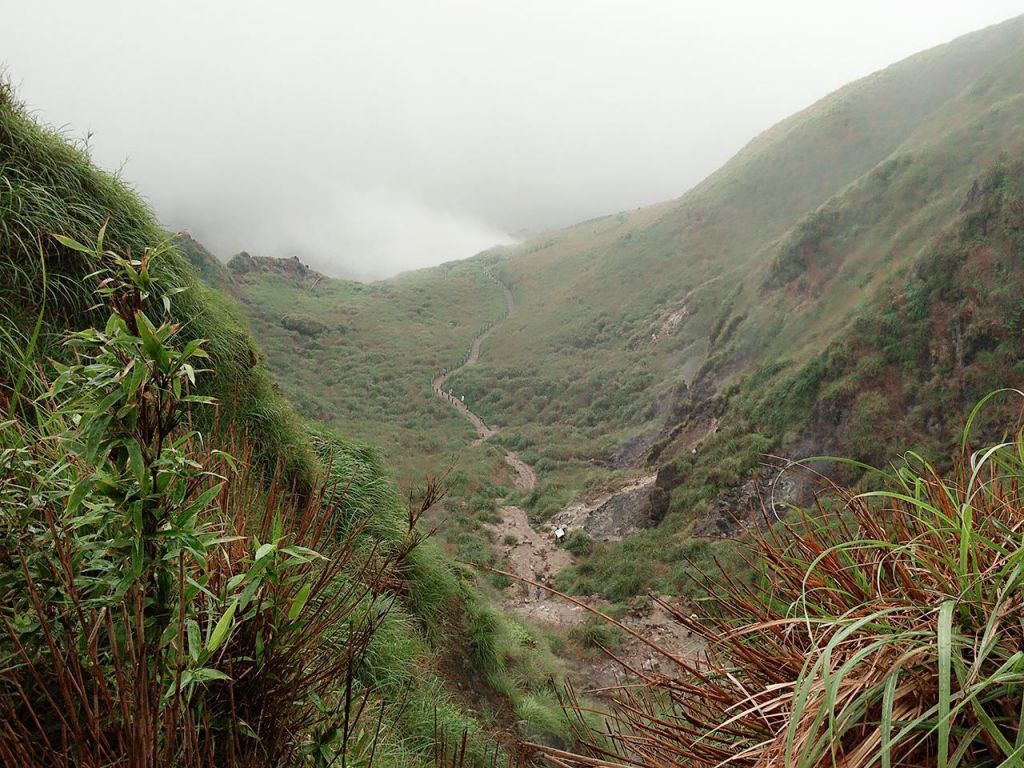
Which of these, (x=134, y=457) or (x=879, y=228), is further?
(x=879, y=228)

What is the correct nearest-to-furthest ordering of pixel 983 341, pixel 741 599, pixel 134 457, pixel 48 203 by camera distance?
pixel 134 457
pixel 741 599
pixel 48 203
pixel 983 341

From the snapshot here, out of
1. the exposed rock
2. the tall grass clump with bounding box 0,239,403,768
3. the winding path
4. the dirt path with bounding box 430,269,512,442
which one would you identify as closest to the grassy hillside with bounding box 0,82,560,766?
the tall grass clump with bounding box 0,239,403,768

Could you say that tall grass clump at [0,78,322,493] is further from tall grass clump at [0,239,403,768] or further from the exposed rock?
the exposed rock

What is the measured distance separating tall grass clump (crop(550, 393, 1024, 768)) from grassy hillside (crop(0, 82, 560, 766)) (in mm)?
759

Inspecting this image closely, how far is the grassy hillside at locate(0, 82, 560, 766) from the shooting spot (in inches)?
55.4

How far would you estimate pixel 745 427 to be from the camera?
21719 mm

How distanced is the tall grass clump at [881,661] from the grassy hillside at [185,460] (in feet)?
2.49

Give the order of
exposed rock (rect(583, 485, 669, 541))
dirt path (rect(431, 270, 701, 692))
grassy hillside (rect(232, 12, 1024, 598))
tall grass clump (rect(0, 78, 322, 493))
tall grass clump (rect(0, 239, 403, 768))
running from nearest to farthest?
tall grass clump (rect(0, 239, 403, 768)) → tall grass clump (rect(0, 78, 322, 493)) → dirt path (rect(431, 270, 701, 692)) → grassy hillside (rect(232, 12, 1024, 598)) → exposed rock (rect(583, 485, 669, 541))

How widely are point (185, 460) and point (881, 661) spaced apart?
1682 mm

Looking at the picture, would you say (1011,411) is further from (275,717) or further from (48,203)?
(48,203)

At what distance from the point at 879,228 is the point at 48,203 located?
31.2 meters

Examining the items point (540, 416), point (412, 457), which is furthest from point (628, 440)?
point (412, 457)

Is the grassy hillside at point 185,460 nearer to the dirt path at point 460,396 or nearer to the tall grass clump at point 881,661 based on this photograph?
the tall grass clump at point 881,661

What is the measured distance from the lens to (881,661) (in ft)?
3.67
